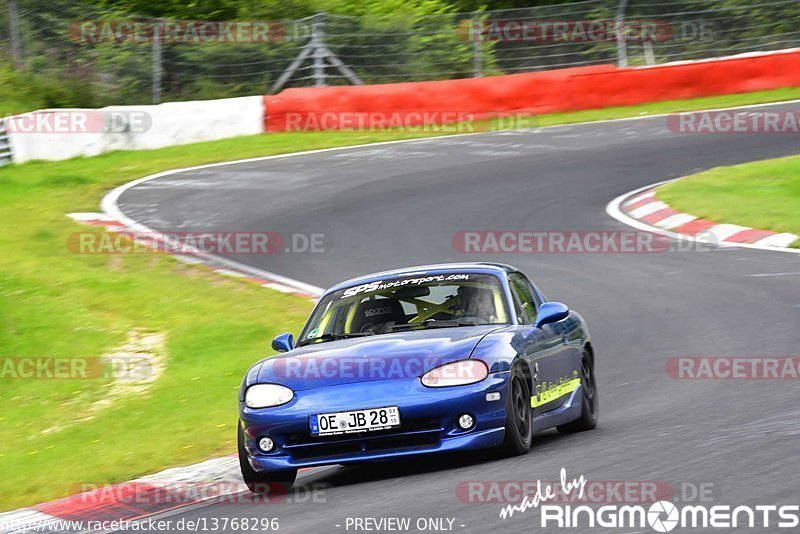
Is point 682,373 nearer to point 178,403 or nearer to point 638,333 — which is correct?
point 638,333

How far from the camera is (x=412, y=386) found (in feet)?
23.1

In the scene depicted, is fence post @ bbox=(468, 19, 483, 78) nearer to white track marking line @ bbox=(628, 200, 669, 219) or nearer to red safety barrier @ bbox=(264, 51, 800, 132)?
red safety barrier @ bbox=(264, 51, 800, 132)

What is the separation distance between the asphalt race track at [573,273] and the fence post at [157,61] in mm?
4339

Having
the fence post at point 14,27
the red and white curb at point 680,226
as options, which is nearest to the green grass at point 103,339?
the fence post at point 14,27

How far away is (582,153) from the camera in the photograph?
2136 cm

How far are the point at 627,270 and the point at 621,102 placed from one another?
12.2 m

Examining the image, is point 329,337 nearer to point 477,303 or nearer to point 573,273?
point 477,303

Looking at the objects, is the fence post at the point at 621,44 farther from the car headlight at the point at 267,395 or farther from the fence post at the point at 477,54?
the car headlight at the point at 267,395

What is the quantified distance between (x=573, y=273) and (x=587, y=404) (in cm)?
581

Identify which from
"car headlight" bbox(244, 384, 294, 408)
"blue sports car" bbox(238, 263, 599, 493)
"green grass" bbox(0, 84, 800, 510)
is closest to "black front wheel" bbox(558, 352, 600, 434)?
"blue sports car" bbox(238, 263, 599, 493)

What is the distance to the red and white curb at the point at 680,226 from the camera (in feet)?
50.0

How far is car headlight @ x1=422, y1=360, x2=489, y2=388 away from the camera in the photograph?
7.07 meters

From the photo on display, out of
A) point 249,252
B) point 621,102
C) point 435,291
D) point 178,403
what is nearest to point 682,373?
point 435,291

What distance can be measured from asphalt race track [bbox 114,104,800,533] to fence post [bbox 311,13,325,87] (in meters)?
3.44
